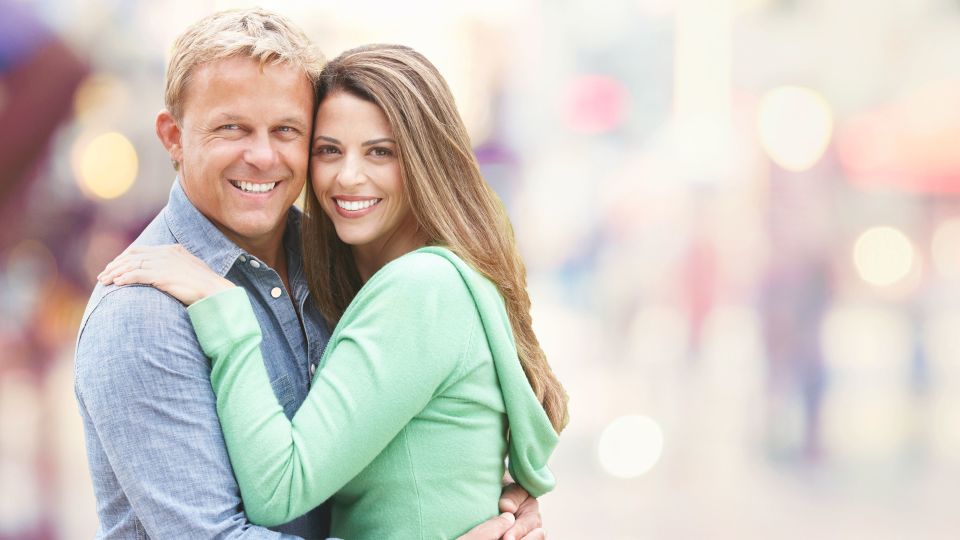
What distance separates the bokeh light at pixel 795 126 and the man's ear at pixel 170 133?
165 inches

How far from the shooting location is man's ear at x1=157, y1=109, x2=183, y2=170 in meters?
1.80

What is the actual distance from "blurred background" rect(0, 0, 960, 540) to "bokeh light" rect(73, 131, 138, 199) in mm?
1452

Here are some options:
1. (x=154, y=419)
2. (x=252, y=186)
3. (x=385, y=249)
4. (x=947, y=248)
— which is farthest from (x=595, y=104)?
(x=154, y=419)

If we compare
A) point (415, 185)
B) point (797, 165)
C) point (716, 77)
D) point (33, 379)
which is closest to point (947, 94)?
point (797, 165)

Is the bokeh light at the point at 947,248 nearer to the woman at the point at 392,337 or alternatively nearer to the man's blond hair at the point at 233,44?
the woman at the point at 392,337

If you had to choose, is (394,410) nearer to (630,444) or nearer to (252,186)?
(252,186)

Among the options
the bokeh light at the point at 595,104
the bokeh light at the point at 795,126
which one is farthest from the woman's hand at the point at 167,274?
the bokeh light at the point at 795,126

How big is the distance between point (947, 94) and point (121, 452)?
17.5ft

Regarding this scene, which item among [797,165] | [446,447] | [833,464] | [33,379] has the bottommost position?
[833,464]

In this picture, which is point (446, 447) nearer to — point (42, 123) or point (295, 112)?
point (295, 112)

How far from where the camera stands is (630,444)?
5.36 metres

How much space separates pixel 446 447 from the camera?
170 centimetres

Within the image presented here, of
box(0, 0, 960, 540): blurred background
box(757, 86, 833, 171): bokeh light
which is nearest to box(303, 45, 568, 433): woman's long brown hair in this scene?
box(0, 0, 960, 540): blurred background

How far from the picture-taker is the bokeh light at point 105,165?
4629 mm
